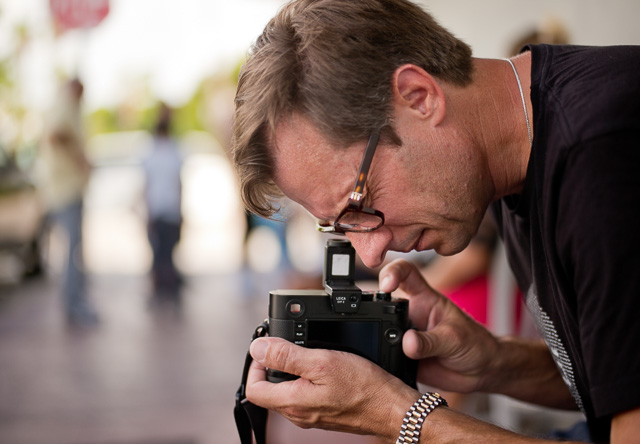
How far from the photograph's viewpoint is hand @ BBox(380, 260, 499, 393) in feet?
4.86

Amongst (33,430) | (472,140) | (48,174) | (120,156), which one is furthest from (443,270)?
(120,156)

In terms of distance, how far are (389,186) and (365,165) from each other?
0.07 metres

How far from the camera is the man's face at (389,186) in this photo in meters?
1.23

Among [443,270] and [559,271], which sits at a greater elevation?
[559,271]

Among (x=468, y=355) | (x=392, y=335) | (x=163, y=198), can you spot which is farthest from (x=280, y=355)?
(x=163, y=198)

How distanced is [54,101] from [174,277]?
206cm

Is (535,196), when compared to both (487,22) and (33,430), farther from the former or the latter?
(487,22)

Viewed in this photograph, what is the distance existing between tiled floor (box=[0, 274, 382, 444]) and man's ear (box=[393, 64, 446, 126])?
6.38 feet

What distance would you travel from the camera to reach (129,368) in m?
4.18

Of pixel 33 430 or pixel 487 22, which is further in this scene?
pixel 487 22

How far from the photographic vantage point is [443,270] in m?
2.77

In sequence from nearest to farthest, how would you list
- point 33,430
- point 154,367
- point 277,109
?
1. point 277,109
2. point 33,430
3. point 154,367

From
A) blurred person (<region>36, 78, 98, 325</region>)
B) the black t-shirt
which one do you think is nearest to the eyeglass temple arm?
the black t-shirt

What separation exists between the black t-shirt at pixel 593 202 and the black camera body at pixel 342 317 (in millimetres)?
320
